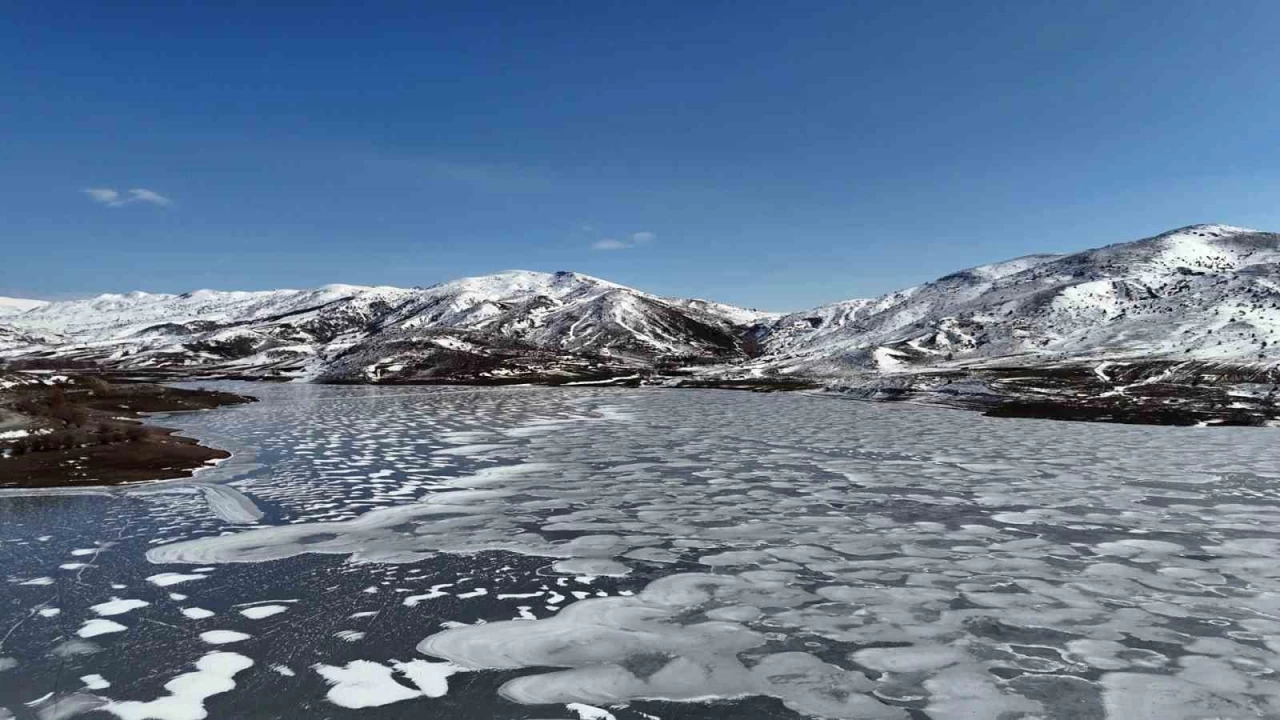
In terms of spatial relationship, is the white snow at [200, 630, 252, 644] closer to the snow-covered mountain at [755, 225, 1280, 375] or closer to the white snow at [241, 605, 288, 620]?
the white snow at [241, 605, 288, 620]

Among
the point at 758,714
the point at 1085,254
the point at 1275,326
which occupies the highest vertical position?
the point at 1085,254

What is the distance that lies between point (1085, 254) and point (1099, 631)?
214 metres

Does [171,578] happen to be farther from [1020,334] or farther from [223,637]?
[1020,334]

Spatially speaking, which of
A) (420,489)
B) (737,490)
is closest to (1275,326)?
(737,490)

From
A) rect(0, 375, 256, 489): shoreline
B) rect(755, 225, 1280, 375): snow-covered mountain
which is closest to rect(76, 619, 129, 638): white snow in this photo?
rect(0, 375, 256, 489): shoreline

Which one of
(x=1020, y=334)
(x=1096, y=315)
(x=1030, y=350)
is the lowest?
(x=1030, y=350)

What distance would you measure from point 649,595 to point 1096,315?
503 ft

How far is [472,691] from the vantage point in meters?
7.48

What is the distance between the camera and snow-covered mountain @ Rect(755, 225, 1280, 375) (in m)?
104

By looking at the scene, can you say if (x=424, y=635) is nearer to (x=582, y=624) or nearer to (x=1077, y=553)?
(x=582, y=624)

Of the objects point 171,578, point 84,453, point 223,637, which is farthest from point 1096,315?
point 223,637

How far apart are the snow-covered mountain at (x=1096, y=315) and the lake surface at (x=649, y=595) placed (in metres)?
90.8

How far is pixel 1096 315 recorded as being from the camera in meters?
134

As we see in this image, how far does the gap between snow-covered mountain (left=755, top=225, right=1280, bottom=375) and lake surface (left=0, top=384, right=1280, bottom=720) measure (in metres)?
90.8
